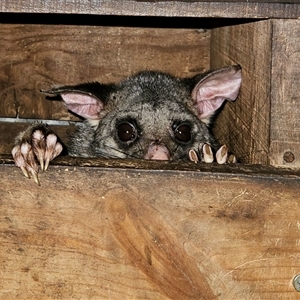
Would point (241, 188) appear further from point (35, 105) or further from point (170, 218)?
point (35, 105)

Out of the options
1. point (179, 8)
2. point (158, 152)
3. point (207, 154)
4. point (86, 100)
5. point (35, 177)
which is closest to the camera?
point (35, 177)

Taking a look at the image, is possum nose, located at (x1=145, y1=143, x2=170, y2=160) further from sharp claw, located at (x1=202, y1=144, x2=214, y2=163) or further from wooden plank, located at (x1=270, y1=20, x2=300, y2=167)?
wooden plank, located at (x1=270, y1=20, x2=300, y2=167)

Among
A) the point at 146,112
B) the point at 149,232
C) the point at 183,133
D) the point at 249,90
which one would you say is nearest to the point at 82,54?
the point at 146,112

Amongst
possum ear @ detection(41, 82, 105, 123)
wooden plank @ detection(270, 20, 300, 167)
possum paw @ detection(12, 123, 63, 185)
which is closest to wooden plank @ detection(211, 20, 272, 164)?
wooden plank @ detection(270, 20, 300, 167)

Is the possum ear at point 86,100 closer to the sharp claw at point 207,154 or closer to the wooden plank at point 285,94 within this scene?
the sharp claw at point 207,154

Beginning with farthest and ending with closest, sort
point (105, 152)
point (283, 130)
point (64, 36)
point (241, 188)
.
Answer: point (64, 36)
point (105, 152)
point (283, 130)
point (241, 188)

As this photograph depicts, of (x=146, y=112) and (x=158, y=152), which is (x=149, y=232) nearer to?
(x=158, y=152)

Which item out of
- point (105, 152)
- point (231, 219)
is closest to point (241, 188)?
point (231, 219)
